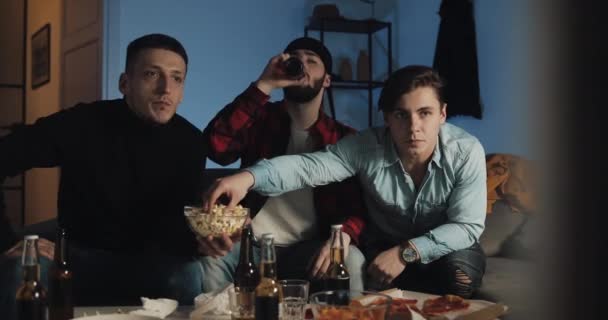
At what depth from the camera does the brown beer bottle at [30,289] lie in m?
0.85

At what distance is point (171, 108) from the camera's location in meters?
1.70

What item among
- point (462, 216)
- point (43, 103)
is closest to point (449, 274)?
point (462, 216)

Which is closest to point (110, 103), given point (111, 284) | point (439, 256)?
point (111, 284)

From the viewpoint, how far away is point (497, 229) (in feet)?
6.20

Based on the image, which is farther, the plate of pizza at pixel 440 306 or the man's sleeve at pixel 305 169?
the man's sleeve at pixel 305 169

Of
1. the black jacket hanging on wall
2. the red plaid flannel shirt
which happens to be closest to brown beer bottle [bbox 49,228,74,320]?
the red plaid flannel shirt

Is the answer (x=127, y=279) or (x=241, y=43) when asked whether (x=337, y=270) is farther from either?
(x=241, y=43)

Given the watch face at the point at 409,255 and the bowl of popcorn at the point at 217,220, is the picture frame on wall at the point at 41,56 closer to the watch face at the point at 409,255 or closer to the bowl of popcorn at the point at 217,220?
the bowl of popcorn at the point at 217,220

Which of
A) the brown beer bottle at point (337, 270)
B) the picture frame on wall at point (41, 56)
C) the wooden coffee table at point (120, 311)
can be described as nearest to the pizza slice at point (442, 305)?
the brown beer bottle at point (337, 270)

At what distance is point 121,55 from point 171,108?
24cm

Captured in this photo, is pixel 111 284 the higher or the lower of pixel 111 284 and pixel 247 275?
the lower

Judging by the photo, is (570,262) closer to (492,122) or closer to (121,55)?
(121,55)

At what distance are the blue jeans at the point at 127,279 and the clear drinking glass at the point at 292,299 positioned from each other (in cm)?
62

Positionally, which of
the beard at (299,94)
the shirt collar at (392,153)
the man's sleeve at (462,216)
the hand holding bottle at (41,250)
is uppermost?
the beard at (299,94)
